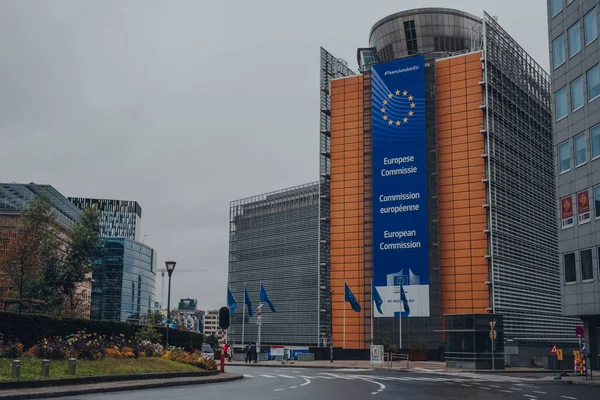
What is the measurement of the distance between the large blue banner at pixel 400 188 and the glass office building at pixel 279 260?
53712 millimetres

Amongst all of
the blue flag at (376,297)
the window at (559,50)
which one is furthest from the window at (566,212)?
the blue flag at (376,297)

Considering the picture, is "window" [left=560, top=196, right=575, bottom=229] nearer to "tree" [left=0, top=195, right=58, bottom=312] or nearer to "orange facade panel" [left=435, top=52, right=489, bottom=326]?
"orange facade panel" [left=435, top=52, right=489, bottom=326]

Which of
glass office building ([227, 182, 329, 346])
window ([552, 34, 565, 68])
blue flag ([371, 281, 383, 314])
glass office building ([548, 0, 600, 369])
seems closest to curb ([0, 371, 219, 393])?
glass office building ([548, 0, 600, 369])

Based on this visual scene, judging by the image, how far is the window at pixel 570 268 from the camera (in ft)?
153

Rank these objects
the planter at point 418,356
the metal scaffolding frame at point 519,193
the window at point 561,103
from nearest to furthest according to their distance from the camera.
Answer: the window at point 561,103
the planter at point 418,356
the metal scaffolding frame at point 519,193

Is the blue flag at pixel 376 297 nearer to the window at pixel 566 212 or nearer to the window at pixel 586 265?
the window at pixel 566 212

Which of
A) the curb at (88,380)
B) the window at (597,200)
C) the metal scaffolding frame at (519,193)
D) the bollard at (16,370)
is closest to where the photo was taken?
the curb at (88,380)

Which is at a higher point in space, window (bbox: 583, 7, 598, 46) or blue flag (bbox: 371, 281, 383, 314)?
window (bbox: 583, 7, 598, 46)

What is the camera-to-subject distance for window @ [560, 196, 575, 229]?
46853mm

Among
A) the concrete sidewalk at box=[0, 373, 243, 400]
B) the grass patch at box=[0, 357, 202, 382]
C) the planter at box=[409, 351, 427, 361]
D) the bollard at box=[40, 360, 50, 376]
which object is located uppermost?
the bollard at box=[40, 360, 50, 376]

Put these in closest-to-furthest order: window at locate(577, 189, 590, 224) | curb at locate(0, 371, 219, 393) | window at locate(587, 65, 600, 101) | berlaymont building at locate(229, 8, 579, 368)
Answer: curb at locate(0, 371, 219, 393)
window at locate(587, 65, 600, 101)
window at locate(577, 189, 590, 224)
berlaymont building at locate(229, 8, 579, 368)

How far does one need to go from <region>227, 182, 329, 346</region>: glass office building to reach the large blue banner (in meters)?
53.7

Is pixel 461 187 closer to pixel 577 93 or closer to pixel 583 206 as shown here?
pixel 577 93

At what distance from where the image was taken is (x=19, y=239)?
67750mm
